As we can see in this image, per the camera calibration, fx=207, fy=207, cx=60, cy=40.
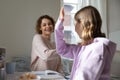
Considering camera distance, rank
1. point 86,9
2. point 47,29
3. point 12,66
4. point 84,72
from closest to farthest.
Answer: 1. point 84,72
2. point 86,9
3. point 12,66
4. point 47,29

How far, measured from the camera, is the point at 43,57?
1832 mm

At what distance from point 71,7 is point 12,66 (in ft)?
5.01

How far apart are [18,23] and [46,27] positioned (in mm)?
408

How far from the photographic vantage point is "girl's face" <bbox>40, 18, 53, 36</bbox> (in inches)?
80.2

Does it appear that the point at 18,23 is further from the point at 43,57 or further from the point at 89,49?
the point at 89,49

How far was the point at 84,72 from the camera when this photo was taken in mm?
793

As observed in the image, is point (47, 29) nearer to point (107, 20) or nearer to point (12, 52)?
point (12, 52)

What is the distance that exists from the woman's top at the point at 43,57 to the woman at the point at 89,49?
2.77 feet

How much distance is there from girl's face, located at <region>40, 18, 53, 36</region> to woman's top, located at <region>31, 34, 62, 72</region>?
0.13 metres

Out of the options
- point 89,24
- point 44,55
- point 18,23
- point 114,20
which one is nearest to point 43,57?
point 44,55

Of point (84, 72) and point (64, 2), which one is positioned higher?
point (64, 2)

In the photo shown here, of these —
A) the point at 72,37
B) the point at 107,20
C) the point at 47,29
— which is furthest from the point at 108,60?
the point at 107,20

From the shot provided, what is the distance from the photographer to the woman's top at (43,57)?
1.83 metres

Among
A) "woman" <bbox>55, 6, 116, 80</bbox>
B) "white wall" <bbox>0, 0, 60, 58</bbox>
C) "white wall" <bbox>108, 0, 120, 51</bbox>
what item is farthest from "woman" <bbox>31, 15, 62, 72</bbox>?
"white wall" <bbox>108, 0, 120, 51</bbox>
